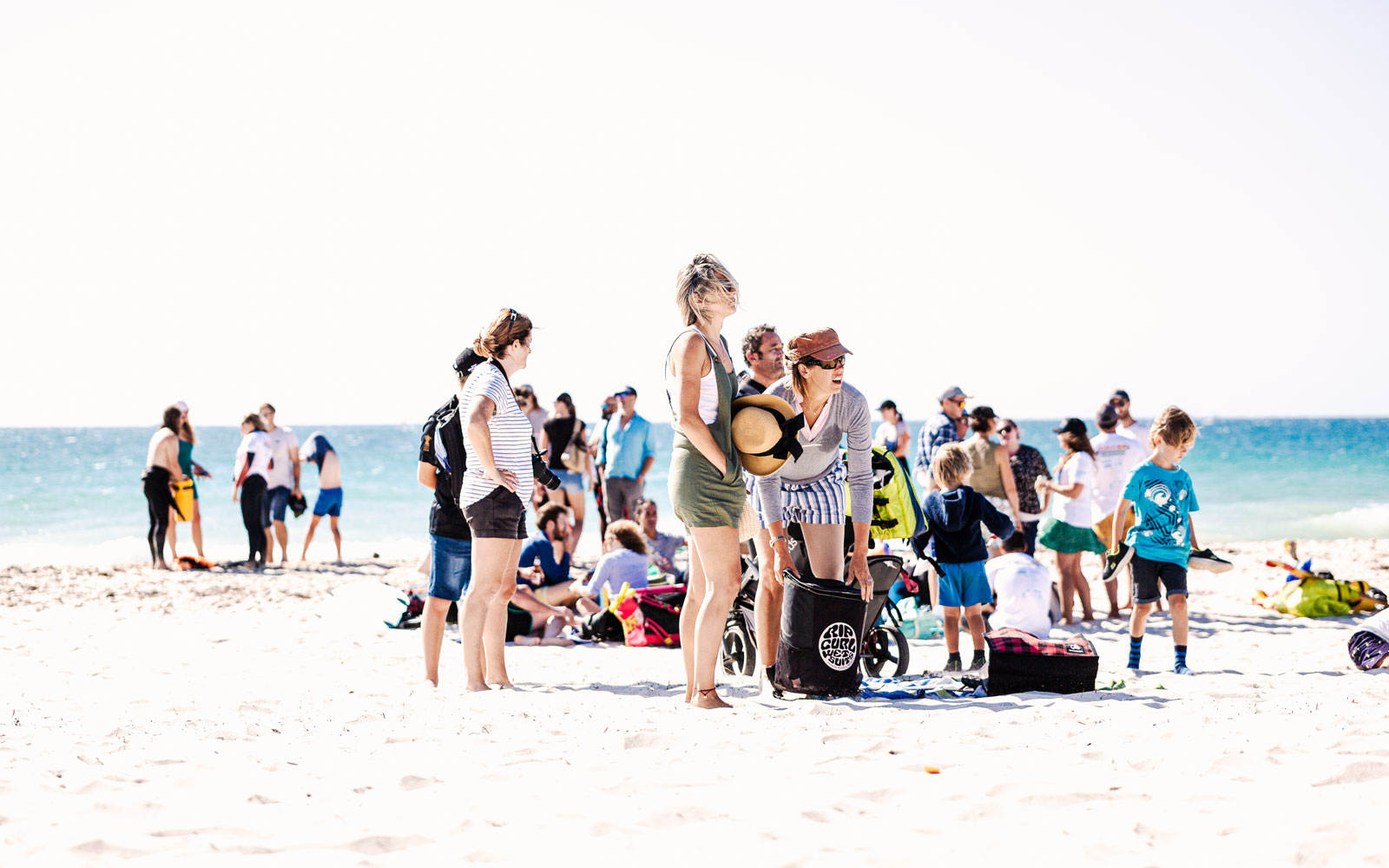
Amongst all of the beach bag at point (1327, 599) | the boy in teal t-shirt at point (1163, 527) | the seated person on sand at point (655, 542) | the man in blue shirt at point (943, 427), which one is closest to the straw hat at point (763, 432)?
the boy in teal t-shirt at point (1163, 527)

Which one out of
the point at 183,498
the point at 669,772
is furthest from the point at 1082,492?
the point at 183,498

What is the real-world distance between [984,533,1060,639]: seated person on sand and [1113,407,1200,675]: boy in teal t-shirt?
0.88 meters

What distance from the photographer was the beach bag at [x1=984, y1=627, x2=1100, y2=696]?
4484mm

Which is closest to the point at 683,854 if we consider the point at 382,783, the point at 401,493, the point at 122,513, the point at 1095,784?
the point at 382,783

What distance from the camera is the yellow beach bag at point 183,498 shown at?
1082 cm

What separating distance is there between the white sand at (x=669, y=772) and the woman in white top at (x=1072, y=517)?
2073 mm

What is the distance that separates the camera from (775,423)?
3.98 meters

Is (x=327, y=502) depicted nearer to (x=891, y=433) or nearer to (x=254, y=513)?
(x=254, y=513)

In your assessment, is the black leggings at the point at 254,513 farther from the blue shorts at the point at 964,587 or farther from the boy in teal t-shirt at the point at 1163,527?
the boy in teal t-shirt at the point at 1163,527

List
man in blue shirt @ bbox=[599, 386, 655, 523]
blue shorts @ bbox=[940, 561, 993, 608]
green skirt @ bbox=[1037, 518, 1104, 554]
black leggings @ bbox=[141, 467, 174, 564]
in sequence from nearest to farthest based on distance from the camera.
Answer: blue shorts @ bbox=[940, 561, 993, 608]
green skirt @ bbox=[1037, 518, 1104, 554]
man in blue shirt @ bbox=[599, 386, 655, 523]
black leggings @ bbox=[141, 467, 174, 564]

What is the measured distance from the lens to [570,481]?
414 inches

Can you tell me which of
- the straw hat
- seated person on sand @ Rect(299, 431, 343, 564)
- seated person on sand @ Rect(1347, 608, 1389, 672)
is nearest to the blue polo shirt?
seated person on sand @ Rect(299, 431, 343, 564)

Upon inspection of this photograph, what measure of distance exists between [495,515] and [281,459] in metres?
7.65

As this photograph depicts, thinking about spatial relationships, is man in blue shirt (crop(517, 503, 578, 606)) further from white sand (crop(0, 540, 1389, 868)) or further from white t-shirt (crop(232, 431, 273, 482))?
white t-shirt (crop(232, 431, 273, 482))
